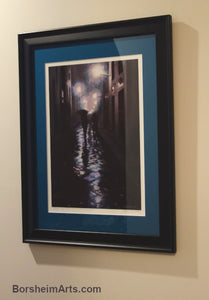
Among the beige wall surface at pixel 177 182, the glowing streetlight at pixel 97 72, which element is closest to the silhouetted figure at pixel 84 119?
the glowing streetlight at pixel 97 72

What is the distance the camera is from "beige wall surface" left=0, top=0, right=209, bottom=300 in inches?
42.1

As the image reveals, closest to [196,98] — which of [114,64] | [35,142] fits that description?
[114,64]

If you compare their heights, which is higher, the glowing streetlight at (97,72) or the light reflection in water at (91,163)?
the glowing streetlight at (97,72)

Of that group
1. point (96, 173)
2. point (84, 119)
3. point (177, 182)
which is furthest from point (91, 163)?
point (177, 182)

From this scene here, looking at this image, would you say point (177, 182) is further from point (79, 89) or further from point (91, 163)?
point (79, 89)

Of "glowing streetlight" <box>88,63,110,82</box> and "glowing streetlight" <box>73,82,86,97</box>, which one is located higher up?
"glowing streetlight" <box>88,63,110,82</box>

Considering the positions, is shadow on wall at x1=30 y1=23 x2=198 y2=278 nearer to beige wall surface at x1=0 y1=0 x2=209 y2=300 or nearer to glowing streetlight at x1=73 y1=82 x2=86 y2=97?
beige wall surface at x1=0 y1=0 x2=209 y2=300

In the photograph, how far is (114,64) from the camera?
1138mm

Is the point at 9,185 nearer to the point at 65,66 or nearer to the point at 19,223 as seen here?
the point at 19,223

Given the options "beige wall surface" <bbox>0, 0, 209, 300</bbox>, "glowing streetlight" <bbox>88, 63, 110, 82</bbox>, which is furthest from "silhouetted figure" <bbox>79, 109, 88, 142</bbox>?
"beige wall surface" <bbox>0, 0, 209, 300</bbox>

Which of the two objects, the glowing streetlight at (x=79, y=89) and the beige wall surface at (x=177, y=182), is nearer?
the beige wall surface at (x=177, y=182)

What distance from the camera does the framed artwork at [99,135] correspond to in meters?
1.09

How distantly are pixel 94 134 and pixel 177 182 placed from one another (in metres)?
0.29

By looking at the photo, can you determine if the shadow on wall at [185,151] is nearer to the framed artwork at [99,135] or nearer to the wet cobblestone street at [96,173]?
the framed artwork at [99,135]
